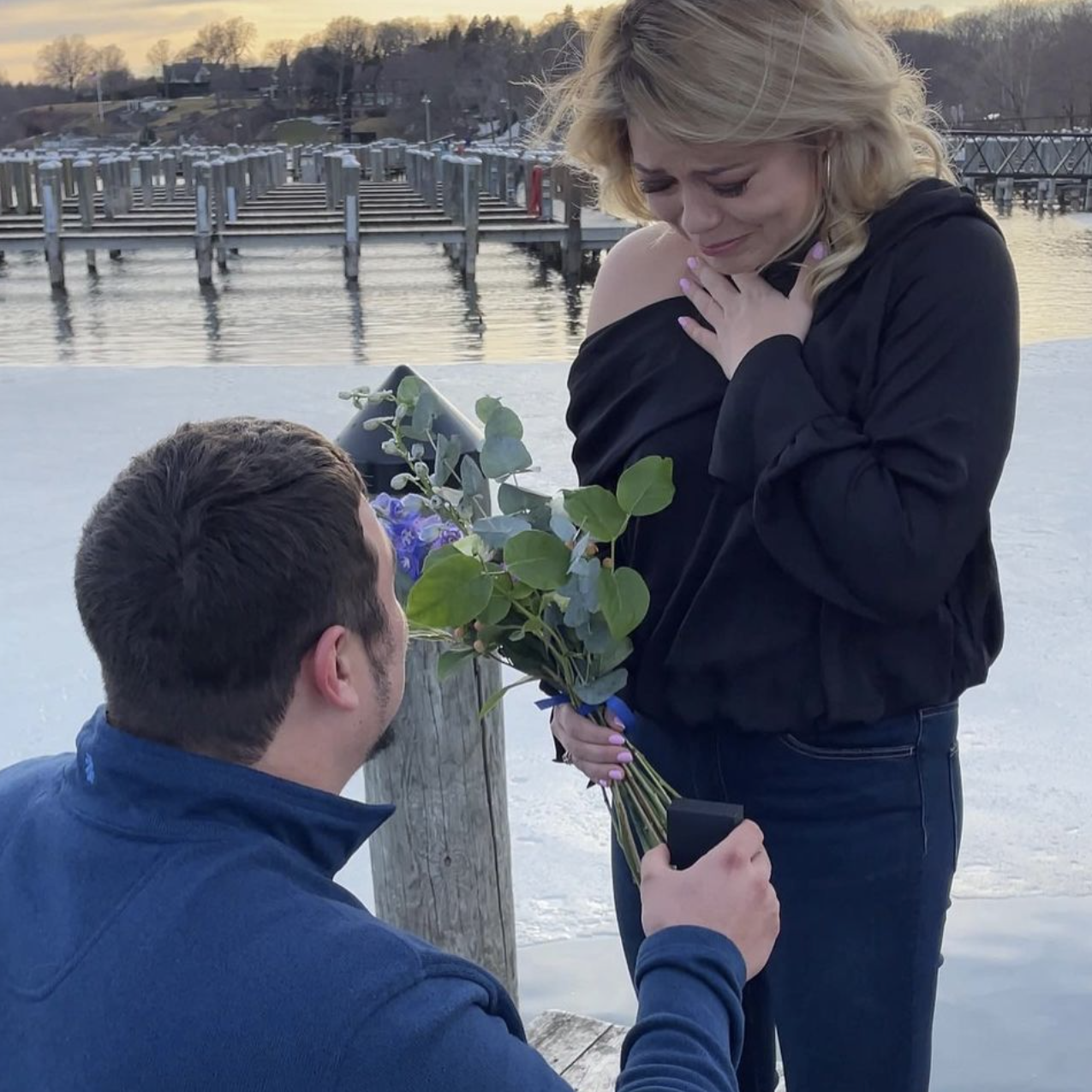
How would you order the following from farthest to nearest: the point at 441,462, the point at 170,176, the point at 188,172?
1. the point at 170,176
2. the point at 188,172
3. the point at 441,462

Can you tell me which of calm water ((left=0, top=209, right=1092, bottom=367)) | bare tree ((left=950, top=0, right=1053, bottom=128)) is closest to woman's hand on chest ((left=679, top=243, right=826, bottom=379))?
calm water ((left=0, top=209, right=1092, bottom=367))

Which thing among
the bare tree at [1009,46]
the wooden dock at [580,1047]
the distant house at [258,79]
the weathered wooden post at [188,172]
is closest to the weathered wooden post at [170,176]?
the weathered wooden post at [188,172]

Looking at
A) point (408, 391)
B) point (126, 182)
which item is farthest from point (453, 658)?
point (126, 182)

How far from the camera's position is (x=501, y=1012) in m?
1.10

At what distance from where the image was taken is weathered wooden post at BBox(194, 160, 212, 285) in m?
20.6

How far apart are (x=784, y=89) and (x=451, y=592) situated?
26.3 inches

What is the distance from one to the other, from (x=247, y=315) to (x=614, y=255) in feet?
50.9

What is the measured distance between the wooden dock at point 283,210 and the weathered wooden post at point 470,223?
22mm

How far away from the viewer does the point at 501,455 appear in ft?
5.03

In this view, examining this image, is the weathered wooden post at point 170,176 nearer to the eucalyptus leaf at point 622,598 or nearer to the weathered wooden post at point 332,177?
the weathered wooden post at point 332,177

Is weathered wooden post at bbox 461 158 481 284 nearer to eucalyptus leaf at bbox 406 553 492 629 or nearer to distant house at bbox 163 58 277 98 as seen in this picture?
eucalyptus leaf at bbox 406 553 492 629

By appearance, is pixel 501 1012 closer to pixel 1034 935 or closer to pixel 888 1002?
pixel 888 1002

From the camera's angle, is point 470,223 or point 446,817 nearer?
point 446,817

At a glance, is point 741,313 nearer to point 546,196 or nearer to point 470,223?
point 470,223
